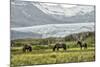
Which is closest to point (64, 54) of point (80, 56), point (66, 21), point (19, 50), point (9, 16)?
point (80, 56)

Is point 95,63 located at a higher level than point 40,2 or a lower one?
lower

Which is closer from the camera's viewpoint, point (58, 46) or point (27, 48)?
point (27, 48)

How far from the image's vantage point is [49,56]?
2307mm

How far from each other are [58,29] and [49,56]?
326 mm

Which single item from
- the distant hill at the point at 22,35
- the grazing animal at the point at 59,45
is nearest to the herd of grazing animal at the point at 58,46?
the grazing animal at the point at 59,45

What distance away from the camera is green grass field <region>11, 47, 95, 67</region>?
217 cm

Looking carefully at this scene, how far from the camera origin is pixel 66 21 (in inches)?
94.3

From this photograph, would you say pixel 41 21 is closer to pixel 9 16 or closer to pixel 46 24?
pixel 46 24

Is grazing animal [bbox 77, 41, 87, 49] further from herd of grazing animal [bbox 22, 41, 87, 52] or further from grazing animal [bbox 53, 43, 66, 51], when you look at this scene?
grazing animal [bbox 53, 43, 66, 51]

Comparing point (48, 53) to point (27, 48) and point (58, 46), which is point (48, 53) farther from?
point (27, 48)

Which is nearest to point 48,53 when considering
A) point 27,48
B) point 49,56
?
point 49,56

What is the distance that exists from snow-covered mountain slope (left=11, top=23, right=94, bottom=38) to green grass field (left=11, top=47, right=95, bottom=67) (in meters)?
0.19

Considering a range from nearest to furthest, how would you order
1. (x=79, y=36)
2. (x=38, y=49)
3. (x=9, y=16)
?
(x=9, y=16) → (x=38, y=49) → (x=79, y=36)

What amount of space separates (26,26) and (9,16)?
0.21 m
